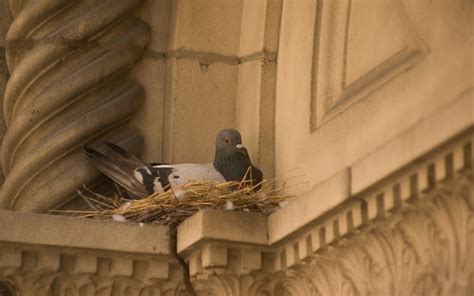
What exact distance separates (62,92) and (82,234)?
0.71 metres

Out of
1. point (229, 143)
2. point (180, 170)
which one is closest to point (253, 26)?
point (229, 143)

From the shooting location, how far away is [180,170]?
19.5 feet

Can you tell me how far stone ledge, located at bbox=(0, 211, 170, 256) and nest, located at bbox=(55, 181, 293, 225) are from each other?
0.27 feet

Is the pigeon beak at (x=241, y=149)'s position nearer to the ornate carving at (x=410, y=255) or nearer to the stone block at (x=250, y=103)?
the stone block at (x=250, y=103)

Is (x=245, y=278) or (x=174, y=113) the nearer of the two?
(x=245, y=278)

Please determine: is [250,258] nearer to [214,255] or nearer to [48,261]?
[214,255]

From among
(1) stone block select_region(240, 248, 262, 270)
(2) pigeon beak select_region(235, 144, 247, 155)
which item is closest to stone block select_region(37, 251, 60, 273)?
(1) stone block select_region(240, 248, 262, 270)

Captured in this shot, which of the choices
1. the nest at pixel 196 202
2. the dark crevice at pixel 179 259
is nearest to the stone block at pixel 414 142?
the nest at pixel 196 202

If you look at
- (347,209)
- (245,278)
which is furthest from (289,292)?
(347,209)

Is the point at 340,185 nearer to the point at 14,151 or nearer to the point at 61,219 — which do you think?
the point at 61,219

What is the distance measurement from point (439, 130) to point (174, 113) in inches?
77.1

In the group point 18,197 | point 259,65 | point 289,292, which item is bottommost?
point 289,292

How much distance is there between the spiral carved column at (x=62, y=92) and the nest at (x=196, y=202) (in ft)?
1.11

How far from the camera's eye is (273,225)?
552cm
